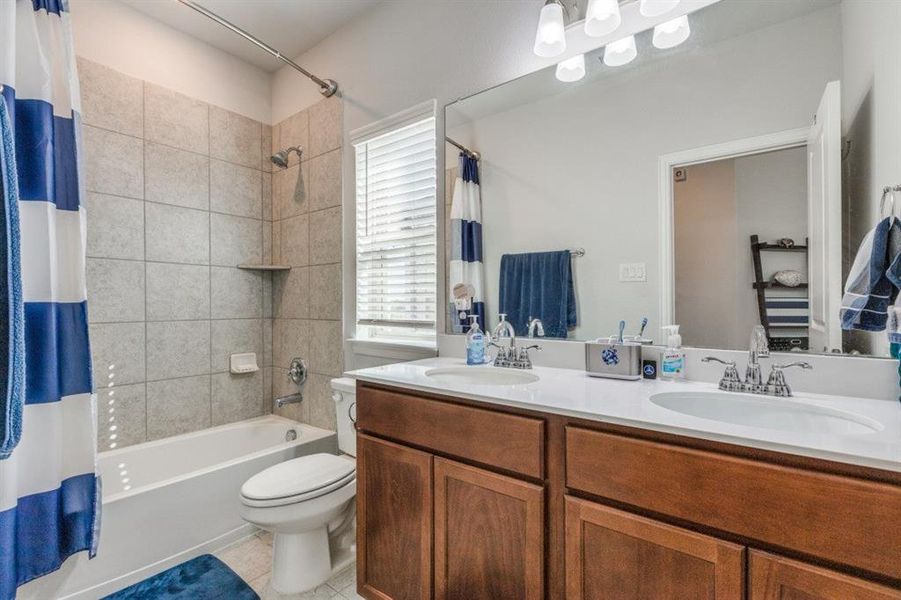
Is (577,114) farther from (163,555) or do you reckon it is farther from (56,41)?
(163,555)

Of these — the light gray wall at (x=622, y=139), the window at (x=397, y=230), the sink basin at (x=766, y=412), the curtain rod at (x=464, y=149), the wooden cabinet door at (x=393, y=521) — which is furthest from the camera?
the window at (x=397, y=230)

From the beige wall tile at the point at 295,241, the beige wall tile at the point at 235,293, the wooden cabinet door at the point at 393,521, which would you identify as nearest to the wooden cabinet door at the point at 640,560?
the wooden cabinet door at the point at 393,521

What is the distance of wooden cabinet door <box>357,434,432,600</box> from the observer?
127cm

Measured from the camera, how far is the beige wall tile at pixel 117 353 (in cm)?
206

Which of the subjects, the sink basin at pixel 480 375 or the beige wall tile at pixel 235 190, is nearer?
the sink basin at pixel 480 375

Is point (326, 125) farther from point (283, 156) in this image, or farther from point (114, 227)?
point (114, 227)

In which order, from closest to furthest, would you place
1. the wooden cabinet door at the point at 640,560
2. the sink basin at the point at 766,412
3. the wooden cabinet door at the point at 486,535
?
1. the wooden cabinet door at the point at 640,560
2. the sink basin at the point at 766,412
3. the wooden cabinet door at the point at 486,535

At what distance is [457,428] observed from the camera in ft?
3.89

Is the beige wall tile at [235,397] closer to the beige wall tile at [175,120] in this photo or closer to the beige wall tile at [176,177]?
the beige wall tile at [176,177]

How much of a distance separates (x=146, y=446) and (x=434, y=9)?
8.67 feet

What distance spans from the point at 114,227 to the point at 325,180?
1.10 metres

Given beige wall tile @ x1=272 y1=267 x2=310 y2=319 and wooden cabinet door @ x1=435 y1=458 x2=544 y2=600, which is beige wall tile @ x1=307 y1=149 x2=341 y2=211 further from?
wooden cabinet door @ x1=435 y1=458 x2=544 y2=600

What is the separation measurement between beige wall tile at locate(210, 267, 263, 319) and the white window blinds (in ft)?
2.88

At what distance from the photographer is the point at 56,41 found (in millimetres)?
1554
